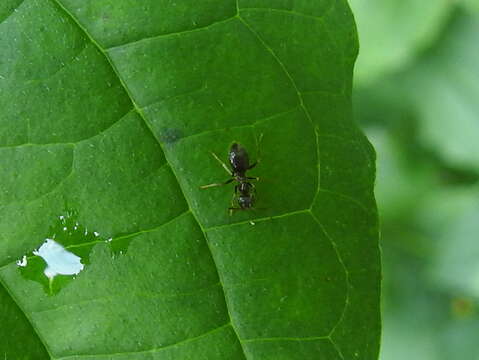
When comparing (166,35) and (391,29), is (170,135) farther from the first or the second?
(391,29)

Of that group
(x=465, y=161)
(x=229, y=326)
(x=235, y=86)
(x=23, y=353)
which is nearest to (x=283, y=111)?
(x=235, y=86)

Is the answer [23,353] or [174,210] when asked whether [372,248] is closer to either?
[174,210]

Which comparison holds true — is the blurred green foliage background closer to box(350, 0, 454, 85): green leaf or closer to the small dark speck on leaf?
box(350, 0, 454, 85): green leaf

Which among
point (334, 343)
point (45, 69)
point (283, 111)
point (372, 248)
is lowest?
point (334, 343)

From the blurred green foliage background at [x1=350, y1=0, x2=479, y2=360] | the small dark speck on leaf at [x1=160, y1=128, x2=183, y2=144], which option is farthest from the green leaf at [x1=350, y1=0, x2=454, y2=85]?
the small dark speck on leaf at [x1=160, y1=128, x2=183, y2=144]

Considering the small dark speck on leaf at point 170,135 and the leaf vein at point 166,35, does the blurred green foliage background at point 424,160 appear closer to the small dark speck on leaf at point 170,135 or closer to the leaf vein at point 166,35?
the leaf vein at point 166,35
